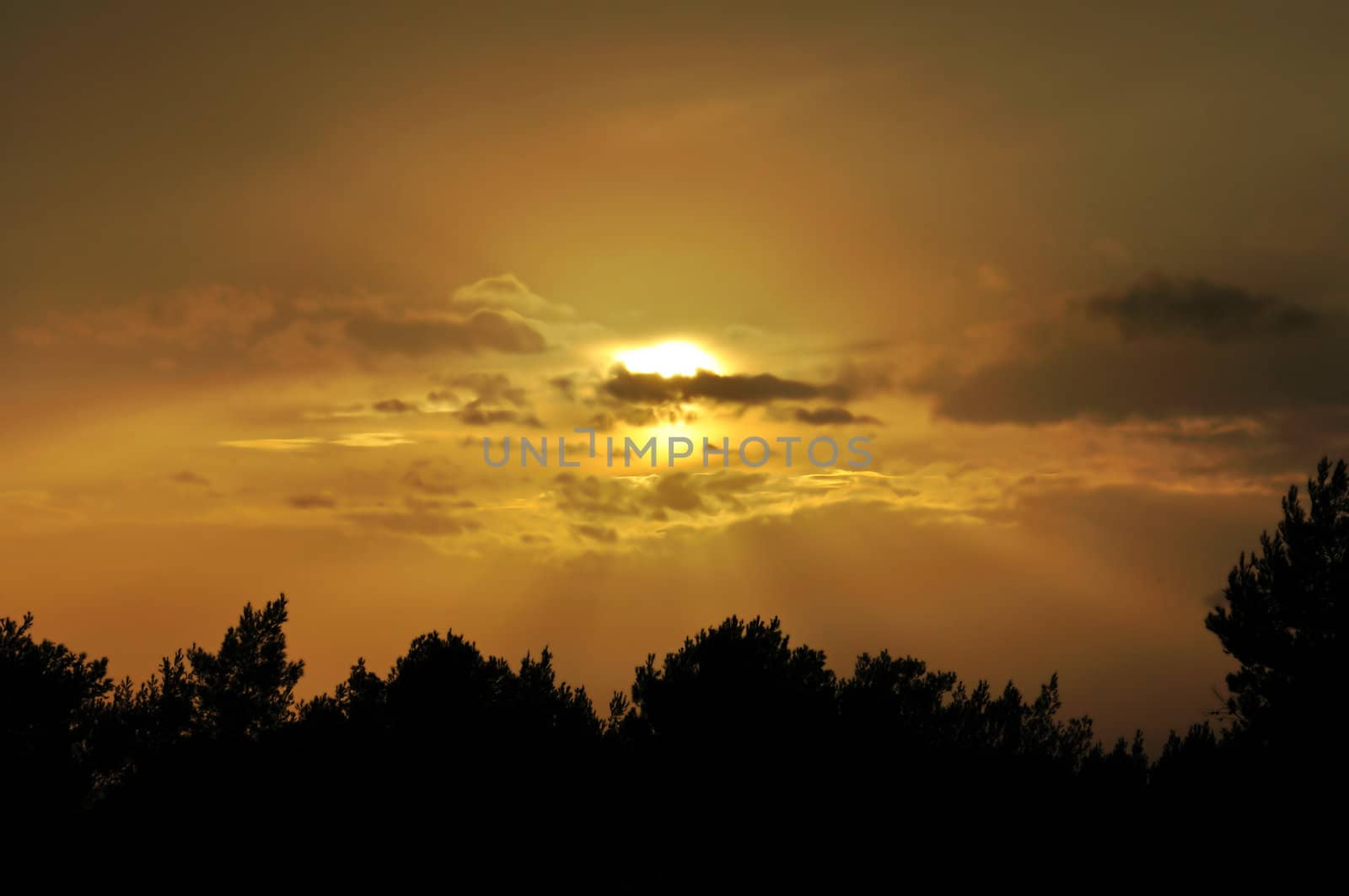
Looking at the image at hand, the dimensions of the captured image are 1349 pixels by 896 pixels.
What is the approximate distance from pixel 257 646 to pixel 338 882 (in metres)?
38.0

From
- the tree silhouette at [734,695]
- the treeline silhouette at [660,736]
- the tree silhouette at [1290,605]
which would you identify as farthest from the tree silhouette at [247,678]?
the tree silhouette at [1290,605]

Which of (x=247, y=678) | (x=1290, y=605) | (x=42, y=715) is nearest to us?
(x=1290, y=605)

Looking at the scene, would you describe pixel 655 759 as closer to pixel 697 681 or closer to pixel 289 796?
pixel 697 681

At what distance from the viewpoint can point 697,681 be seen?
61938mm

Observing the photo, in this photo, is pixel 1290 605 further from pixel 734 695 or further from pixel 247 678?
pixel 247 678

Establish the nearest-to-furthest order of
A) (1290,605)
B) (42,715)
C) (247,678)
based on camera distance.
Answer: (1290,605), (42,715), (247,678)

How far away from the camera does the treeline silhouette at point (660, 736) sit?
53312mm

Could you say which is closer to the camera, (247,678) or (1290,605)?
(1290,605)

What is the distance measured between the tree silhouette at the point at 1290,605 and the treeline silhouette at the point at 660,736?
0.27 feet

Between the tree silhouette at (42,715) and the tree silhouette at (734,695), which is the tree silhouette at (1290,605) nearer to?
the tree silhouette at (734,695)

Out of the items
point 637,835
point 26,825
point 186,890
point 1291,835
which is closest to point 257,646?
point 26,825

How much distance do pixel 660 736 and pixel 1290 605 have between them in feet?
108

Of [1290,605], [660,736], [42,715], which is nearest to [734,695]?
[660,736]

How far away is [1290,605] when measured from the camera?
2165 inches
